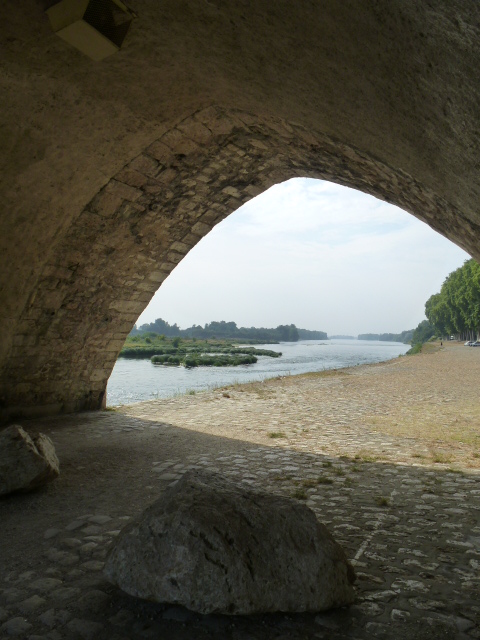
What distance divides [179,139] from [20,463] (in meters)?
4.09

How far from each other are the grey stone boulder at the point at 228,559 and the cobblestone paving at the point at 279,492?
0.37 feet

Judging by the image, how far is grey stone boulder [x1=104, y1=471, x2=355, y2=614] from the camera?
7.30 feet

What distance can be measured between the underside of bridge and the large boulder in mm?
2663

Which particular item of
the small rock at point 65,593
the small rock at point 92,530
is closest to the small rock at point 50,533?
the small rock at point 92,530

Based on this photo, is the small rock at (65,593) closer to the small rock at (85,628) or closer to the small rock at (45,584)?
the small rock at (45,584)

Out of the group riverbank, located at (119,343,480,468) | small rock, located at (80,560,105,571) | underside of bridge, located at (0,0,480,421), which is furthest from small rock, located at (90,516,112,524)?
underside of bridge, located at (0,0,480,421)

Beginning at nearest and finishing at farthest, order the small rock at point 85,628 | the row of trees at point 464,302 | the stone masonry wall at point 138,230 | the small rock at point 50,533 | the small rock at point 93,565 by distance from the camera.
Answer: the small rock at point 85,628 < the small rock at point 93,565 < the small rock at point 50,533 < the stone masonry wall at point 138,230 < the row of trees at point 464,302

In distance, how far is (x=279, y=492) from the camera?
4254 mm

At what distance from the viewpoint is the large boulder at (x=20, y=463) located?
4055mm

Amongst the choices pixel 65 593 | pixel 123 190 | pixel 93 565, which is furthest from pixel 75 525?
pixel 123 190

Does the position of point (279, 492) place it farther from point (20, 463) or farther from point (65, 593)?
point (20, 463)

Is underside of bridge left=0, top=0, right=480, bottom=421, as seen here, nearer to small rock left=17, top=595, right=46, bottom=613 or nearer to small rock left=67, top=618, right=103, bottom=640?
small rock left=67, top=618, right=103, bottom=640

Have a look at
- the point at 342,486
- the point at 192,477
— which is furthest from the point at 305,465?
the point at 192,477

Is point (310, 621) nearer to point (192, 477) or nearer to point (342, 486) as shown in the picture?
point (192, 477)
